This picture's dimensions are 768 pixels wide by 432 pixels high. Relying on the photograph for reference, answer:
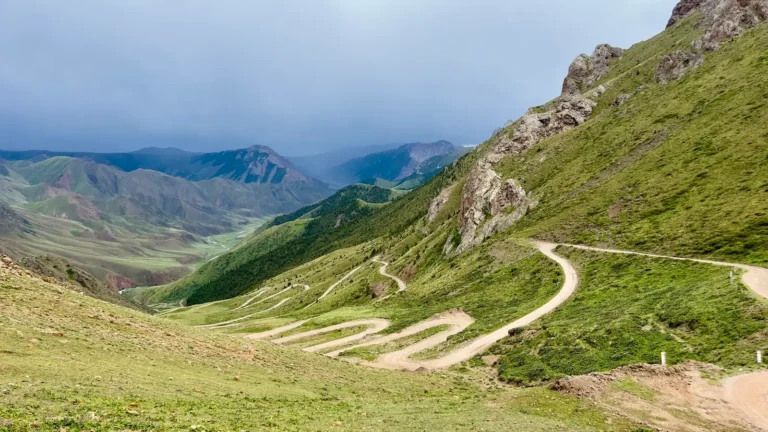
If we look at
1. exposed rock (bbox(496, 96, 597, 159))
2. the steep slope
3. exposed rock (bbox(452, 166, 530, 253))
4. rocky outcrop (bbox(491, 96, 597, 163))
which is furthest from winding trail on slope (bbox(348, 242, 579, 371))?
rocky outcrop (bbox(491, 96, 597, 163))

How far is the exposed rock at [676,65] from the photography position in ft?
474

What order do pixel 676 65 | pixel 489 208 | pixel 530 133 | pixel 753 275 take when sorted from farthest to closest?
pixel 530 133
pixel 676 65
pixel 489 208
pixel 753 275

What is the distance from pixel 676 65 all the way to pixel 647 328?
5875 inches

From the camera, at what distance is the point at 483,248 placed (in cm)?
10881

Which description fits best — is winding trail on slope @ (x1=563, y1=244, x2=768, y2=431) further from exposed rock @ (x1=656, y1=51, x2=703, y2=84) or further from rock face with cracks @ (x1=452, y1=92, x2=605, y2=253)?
exposed rock @ (x1=656, y1=51, x2=703, y2=84)

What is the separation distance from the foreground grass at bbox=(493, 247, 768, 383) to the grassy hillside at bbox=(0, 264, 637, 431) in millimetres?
8122

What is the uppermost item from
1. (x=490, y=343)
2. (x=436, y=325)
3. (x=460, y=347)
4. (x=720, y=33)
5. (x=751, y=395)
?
(x=720, y=33)

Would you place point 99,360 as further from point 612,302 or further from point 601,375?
point 612,302

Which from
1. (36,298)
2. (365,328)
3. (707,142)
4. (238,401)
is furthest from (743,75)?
(36,298)

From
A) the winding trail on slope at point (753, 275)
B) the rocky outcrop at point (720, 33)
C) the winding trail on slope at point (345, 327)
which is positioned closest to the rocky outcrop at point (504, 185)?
the rocky outcrop at point (720, 33)

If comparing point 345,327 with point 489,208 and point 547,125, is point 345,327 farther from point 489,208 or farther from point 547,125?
point 547,125

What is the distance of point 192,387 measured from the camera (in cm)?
2739

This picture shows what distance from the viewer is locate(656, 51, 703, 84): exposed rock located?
144 metres

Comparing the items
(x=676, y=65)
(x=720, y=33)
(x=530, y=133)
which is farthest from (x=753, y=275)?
(x=720, y=33)
